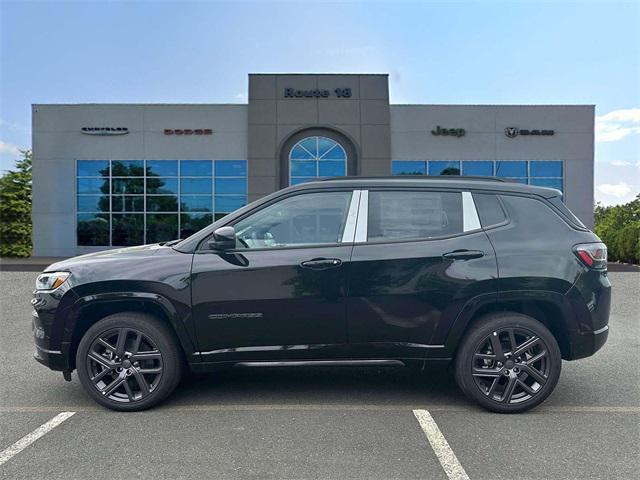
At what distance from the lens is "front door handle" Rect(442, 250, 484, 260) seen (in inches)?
147

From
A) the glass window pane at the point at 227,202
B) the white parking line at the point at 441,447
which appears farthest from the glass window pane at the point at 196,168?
the white parking line at the point at 441,447

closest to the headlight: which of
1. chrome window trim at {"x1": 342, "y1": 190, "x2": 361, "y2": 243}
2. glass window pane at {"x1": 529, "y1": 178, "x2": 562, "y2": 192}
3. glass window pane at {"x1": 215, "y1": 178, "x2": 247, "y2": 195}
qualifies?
chrome window trim at {"x1": 342, "y1": 190, "x2": 361, "y2": 243}

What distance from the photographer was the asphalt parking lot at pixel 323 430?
115 inches

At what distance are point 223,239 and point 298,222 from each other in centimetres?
66

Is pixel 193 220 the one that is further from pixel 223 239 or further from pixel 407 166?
pixel 223 239

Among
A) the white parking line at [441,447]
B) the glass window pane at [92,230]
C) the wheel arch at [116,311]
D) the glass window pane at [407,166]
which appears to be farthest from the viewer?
the glass window pane at [92,230]

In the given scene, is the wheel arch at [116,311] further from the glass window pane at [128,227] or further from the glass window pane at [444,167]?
the glass window pane at [444,167]

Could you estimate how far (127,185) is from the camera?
69.9 ft

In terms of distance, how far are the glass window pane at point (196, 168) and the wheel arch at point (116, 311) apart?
713 inches

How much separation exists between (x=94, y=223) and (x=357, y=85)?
13.9m

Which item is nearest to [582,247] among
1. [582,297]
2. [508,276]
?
[582,297]

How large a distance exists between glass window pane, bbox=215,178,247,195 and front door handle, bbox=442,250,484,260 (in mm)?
18386

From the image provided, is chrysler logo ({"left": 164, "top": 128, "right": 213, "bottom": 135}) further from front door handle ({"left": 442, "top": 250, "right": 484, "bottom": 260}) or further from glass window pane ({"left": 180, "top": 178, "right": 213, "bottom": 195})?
front door handle ({"left": 442, "top": 250, "right": 484, "bottom": 260})

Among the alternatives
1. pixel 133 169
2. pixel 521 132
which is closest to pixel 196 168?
pixel 133 169
